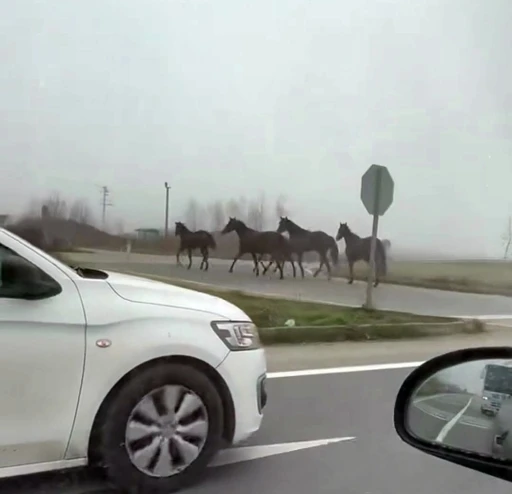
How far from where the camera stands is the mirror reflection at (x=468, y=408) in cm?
166

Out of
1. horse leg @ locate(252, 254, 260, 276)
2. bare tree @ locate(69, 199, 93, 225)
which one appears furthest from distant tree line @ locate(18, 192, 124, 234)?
horse leg @ locate(252, 254, 260, 276)

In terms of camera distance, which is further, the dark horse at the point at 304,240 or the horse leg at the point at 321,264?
the horse leg at the point at 321,264

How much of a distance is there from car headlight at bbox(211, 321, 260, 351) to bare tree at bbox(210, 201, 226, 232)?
135 inches

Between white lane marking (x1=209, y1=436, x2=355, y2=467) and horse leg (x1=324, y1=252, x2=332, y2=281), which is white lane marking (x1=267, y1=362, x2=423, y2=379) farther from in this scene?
horse leg (x1=324, y1=252, x2=332, y2=281)

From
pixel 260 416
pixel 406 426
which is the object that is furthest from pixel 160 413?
pixel 406 426

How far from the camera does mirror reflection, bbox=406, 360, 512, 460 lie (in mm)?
1656

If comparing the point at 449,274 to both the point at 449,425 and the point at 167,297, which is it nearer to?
the point at 167,297

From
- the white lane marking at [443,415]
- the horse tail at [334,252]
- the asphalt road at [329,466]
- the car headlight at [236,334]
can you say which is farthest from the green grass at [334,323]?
the white lane marking at [443,415]

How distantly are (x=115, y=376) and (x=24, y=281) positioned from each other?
48 centimetres

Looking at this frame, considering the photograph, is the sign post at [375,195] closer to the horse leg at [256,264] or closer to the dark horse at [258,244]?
Result: the dark horse at [258,244]

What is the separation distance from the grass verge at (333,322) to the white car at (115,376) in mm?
2612

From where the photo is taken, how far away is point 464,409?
1.86 metres

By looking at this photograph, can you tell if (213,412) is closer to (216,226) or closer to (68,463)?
(68,463)

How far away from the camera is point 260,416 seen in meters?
2.89
